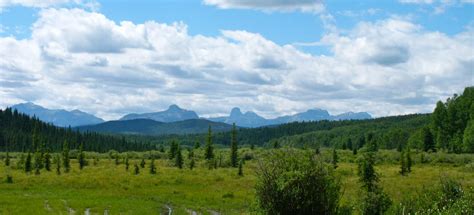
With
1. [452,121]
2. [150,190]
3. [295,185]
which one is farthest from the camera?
[452,121]

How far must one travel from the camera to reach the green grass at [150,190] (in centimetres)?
5141

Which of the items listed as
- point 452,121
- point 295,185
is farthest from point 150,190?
point 452,121

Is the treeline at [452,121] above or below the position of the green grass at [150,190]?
above

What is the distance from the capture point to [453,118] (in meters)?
146

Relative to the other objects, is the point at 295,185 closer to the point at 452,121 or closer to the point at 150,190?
the point at 150,190

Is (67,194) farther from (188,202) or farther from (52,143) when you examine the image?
(52,143)

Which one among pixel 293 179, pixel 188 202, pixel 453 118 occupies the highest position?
pixel 453 118

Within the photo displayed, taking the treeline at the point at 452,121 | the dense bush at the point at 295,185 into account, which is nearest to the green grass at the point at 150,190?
the dense bush at the point at 295,185

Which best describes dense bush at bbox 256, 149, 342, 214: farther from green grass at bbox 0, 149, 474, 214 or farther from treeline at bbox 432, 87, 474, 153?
treeline at bbox 432, 87, 474, 153

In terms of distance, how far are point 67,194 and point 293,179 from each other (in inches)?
1492

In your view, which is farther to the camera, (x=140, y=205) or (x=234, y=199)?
(x=234, y=199)

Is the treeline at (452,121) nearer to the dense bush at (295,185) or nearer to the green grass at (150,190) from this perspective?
the green grass at (150,190)

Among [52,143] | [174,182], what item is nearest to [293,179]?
[174,182]

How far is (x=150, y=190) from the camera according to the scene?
225ft
